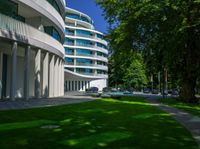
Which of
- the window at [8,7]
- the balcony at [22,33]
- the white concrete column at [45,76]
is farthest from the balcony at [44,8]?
the white concrete column at [45,76]

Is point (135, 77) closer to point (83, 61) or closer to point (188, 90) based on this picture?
point (83, 61)

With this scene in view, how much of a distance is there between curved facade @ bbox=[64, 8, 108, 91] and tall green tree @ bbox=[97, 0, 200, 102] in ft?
175

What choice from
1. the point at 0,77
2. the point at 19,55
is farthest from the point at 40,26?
the point at 0,77

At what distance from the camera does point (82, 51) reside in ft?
318

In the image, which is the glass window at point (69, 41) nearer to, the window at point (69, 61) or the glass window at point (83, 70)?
the window at point (69, 61)

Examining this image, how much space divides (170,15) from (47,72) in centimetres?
1461

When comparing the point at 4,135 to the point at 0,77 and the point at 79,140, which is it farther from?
the point at 0,77

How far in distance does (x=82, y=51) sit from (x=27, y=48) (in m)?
68.8

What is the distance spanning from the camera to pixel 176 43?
99.8 feet

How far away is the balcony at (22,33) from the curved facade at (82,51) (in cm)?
5519

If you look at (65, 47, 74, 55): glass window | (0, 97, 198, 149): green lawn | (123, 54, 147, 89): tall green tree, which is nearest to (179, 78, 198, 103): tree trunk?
(0, 97, 198, 149): green lawn

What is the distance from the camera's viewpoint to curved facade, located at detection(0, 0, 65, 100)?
85.8 feet

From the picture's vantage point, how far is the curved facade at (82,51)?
93562mm

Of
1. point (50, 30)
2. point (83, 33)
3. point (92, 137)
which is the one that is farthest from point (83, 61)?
point (92, 137)
